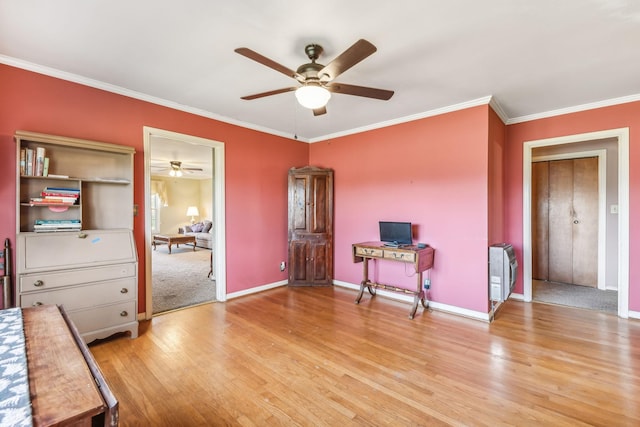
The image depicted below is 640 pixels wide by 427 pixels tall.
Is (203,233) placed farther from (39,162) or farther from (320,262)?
(39,162)

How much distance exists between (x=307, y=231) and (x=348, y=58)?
3070 mm

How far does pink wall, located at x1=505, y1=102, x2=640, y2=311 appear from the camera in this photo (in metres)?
3.21

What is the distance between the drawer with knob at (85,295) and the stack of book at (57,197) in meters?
0.75

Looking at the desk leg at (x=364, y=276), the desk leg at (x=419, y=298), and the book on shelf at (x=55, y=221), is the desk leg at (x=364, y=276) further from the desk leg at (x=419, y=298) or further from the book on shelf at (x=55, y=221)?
the book on shelf at (x=55, y=221)

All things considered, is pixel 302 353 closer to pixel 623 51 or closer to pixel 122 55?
pixel 122 55

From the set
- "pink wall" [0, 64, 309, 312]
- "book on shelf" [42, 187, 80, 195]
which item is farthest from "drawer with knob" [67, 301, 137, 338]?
"book on shelf" [42, 187, 80, 195]

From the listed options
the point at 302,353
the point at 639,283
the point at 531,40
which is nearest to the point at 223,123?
the point at 302,353

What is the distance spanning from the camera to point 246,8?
72.3 inches

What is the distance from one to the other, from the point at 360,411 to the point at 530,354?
5.62 ft

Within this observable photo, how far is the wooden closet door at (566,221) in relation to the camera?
4.54 m

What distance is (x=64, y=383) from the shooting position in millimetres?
896

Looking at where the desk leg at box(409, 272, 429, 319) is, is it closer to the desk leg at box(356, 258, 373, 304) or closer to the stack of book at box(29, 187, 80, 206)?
the desk leg at box(356, 258, 373, 304)

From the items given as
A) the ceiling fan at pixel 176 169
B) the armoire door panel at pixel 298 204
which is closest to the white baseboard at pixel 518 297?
the armoire door panel at pixel 298 204

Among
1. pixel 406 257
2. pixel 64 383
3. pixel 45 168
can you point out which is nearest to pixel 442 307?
pixel 406 257
